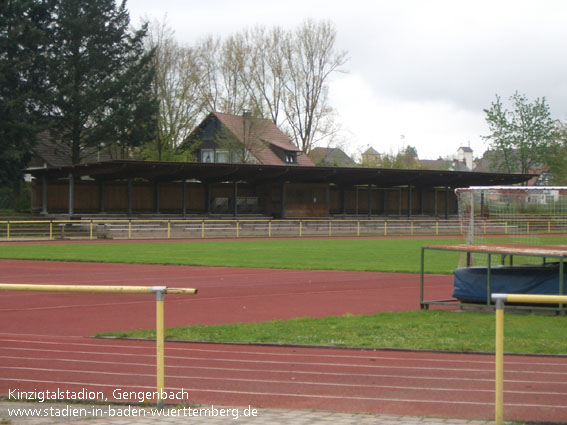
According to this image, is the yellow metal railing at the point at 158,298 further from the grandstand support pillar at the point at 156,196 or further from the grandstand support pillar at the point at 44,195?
the grandstand support pillar at the point at 156,196

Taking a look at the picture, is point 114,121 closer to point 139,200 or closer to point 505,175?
point 139,200

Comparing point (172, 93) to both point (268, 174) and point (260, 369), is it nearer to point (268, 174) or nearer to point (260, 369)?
point (268, 174)

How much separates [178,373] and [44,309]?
23.5 ft

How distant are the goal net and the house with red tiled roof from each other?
44.8m

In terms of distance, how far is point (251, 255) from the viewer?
30781mm

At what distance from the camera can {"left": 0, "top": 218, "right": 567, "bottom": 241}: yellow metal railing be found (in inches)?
1704

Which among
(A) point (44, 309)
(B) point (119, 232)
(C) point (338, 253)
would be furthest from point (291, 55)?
(A) point (44, 309)

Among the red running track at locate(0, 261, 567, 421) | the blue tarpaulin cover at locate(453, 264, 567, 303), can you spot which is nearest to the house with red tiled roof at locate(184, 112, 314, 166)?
the red running track at locate(0, 261, 567, 421)

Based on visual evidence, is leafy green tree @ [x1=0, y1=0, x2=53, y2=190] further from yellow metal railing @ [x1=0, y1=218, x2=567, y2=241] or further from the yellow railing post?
the yellow railing post

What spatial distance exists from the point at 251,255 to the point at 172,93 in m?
35.5

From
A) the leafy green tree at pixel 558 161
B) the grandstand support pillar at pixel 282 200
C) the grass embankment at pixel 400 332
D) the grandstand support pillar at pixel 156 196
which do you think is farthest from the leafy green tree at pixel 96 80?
the grass embankment at pixel 400 332

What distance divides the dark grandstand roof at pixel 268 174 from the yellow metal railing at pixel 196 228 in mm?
3379

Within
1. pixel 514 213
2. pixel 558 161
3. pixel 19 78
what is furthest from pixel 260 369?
pixel 558 161

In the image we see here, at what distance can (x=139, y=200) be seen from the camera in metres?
52.0
